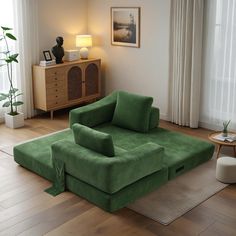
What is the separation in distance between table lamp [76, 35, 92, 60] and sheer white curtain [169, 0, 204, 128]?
5.29ft

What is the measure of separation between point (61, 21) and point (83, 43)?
1.69ft

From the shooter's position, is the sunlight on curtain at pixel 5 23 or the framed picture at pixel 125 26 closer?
the sunlight on curtain at pixel 5 23

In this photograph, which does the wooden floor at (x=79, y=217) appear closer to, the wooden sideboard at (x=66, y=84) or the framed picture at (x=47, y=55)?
the wooden sideboard at (x=66, y=84)

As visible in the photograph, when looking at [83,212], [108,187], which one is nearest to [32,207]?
[83,212]

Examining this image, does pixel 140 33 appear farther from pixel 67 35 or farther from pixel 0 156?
pixel 0 156

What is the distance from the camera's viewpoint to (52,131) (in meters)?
6.31

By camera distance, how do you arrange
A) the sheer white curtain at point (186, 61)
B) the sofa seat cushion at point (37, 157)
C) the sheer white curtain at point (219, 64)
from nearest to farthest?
the sofa seat cushion at point (37, 157) → the sheer white curtain at point (219, 64) → the sheer white curtain at point (186, 61)

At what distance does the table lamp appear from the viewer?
286 inches

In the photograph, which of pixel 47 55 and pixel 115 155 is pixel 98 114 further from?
pixel 47 55

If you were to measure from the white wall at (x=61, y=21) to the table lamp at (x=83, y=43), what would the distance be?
0.22 m

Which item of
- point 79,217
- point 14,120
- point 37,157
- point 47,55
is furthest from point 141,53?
point 79,217

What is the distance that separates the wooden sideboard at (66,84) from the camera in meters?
6.71

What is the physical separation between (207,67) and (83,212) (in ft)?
10.3

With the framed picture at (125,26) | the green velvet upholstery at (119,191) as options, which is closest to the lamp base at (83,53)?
the framed picture at (125,26)
